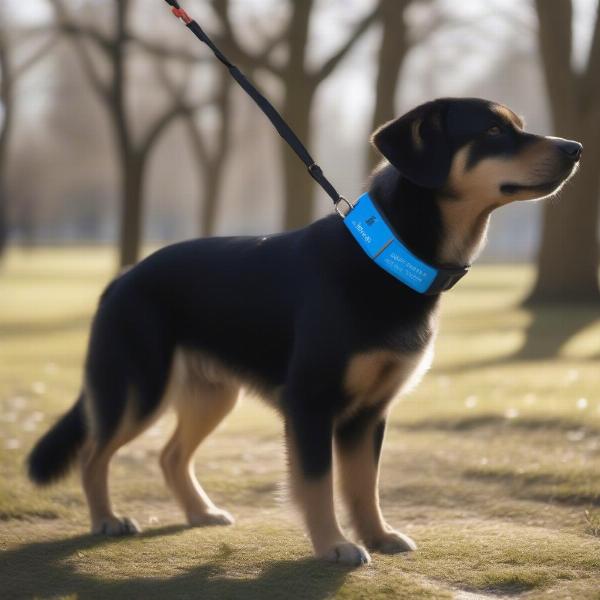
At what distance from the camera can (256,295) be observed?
4.84m

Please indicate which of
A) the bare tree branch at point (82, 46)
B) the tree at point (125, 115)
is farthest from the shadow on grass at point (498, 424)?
the bare tree branch at point (82, 46)

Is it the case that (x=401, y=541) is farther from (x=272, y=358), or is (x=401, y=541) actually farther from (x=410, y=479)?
(x=410, y=479)

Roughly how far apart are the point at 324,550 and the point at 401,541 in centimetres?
45

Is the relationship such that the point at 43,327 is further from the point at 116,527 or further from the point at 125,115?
the point at 116,527

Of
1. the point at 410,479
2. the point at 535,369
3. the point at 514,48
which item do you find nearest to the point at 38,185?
the point at 514,48

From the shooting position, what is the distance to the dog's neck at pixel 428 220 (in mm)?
4453

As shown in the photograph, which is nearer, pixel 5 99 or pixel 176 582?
pixel 176 582

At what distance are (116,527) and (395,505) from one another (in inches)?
64.8

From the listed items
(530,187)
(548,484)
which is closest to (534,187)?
(530,187)

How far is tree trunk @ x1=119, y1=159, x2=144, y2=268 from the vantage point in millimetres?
23734

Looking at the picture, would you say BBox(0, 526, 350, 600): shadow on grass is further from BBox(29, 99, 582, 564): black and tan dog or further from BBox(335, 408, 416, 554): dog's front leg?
BBox(335, 408, 416, 554): dog's front leg

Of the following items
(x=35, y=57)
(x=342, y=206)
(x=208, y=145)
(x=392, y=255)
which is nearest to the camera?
(x=392, y=255)

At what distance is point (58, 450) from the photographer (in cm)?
522

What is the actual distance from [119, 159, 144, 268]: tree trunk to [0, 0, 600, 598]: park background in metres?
0.05
